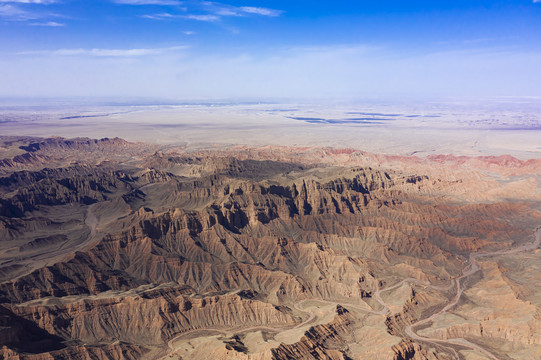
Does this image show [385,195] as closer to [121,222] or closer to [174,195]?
[174,195]

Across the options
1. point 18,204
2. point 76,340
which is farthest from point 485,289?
point 18,204

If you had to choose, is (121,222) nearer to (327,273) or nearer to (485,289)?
(327,273)

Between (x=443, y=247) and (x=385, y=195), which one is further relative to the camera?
(x=385, y=195)

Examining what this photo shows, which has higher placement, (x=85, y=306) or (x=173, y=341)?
(x=85, y=306)

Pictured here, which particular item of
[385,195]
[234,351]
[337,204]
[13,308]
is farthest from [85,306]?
[385,195]

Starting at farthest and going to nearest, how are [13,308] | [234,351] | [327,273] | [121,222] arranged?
[121,222] < [327,273] < [13,308] < [234,351]

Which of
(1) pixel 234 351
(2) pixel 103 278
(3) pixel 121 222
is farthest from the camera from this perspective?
(3) pixel 121 222
